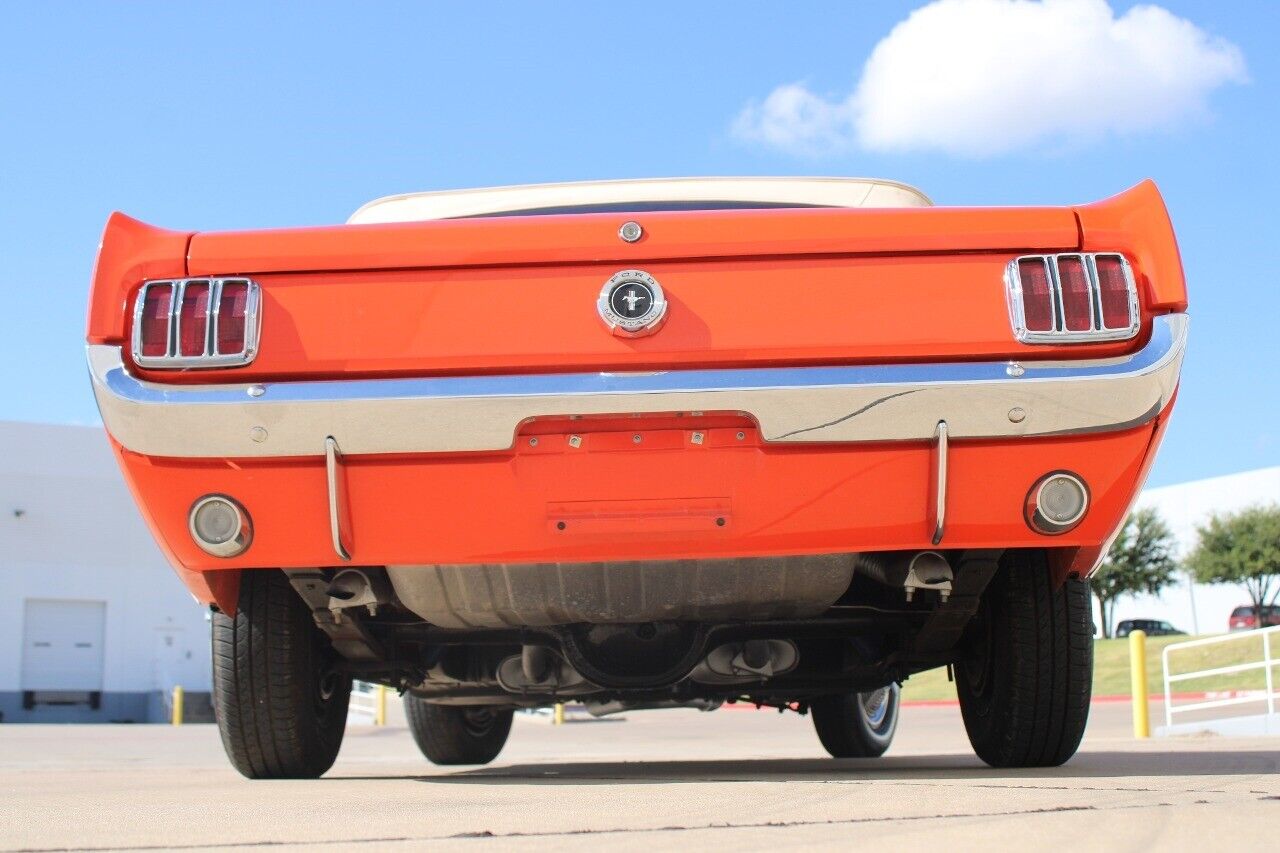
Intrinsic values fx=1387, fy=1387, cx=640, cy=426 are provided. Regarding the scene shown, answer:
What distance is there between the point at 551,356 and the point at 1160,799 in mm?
1545

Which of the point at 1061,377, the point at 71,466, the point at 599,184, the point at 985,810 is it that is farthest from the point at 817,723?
the point at 71,466

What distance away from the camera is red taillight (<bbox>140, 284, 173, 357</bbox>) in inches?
126

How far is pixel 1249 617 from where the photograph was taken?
161ft

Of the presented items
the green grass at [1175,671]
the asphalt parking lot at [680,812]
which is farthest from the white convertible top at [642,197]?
the green grass at [1175,671]

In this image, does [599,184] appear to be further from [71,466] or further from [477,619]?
[71,466]

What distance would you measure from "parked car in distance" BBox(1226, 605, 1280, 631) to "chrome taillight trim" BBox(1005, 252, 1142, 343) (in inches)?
1945

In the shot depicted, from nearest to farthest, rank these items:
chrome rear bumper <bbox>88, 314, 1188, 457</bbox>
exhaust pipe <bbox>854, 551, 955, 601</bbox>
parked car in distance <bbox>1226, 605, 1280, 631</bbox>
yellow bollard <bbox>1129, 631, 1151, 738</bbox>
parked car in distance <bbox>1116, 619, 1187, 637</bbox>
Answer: chrome rear bumper <bbox>88, 314, 1188, 457</bbox>, exhaust pipe <bbox>854, 551, 955, 601</bbox>, yellow bollard <bbox>1129, 631, 1151, 738</bbox>, parked car in distance <bbox>1226, 605, 1280, 631</bbox>, parked car in distance <bbox>1116, 619, 1187, 637</bbox>

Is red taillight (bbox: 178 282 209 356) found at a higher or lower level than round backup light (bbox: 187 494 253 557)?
higher

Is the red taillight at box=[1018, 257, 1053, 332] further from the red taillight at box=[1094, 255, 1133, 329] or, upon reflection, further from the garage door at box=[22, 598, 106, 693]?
the garage door at box=[22, 598, 106, 693]

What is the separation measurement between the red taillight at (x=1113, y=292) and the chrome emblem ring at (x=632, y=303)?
1006 mm

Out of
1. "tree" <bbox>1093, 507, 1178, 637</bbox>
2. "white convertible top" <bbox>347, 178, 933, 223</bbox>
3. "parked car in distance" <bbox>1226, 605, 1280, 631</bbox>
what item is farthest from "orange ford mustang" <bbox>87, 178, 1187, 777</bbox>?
"tree" <bbox>1093, 507, 1178, 637</bbox>

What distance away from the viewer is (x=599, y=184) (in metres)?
4.26

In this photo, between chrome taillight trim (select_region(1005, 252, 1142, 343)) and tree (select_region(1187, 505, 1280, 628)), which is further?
tree (select_region(1187, 505, 1280, 628))

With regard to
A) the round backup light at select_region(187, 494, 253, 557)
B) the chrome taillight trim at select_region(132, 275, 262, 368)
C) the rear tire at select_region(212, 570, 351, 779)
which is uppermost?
the chrome taillight trim at select_region(132, 275, 262, 368)
